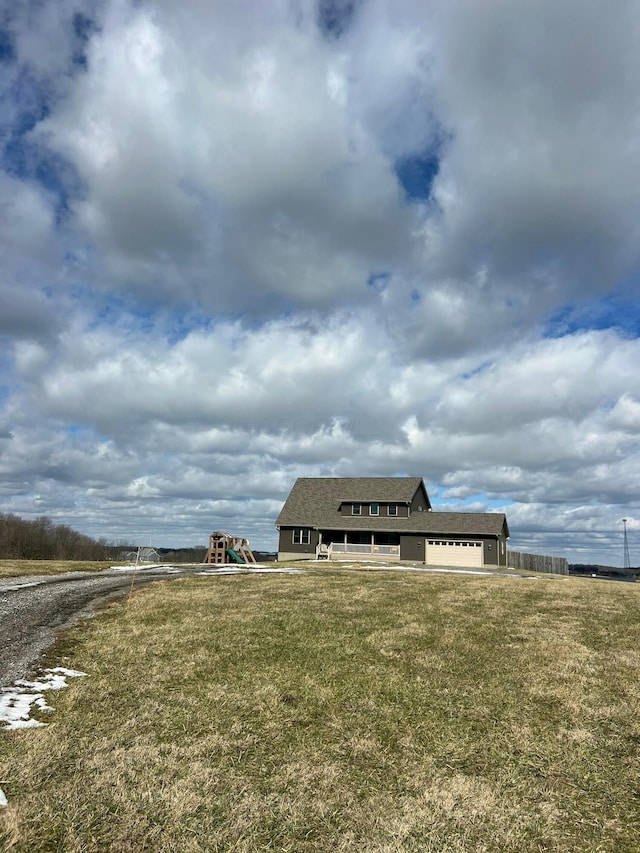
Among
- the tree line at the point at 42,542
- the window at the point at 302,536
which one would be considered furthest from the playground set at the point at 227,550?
the tree line at the point at 42,542

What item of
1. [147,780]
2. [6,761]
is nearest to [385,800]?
[147,780]

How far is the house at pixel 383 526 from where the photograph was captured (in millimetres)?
45094

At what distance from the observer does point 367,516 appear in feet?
162

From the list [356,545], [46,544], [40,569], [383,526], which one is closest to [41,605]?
[40,569]

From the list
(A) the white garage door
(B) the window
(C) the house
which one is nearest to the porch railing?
(C) the house

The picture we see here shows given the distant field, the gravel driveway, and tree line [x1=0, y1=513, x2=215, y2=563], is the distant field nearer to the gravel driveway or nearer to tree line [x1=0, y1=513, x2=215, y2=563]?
the gravel driveway

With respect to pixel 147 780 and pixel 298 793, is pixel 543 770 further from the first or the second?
pixel 147 780

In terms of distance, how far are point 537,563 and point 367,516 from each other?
51.1 ft

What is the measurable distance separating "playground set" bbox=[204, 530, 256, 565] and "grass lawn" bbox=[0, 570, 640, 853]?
24.2 meters

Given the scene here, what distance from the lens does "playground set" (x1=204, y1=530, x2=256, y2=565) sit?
37750mm

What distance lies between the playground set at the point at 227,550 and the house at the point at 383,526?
27.6 feet

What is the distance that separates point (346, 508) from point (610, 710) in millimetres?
41868

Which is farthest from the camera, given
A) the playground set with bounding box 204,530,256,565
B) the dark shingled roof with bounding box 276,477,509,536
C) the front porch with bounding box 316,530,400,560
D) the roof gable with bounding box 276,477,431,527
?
the roof gable with bounding box 276,477,431,527

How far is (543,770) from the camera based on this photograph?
22.4ft
